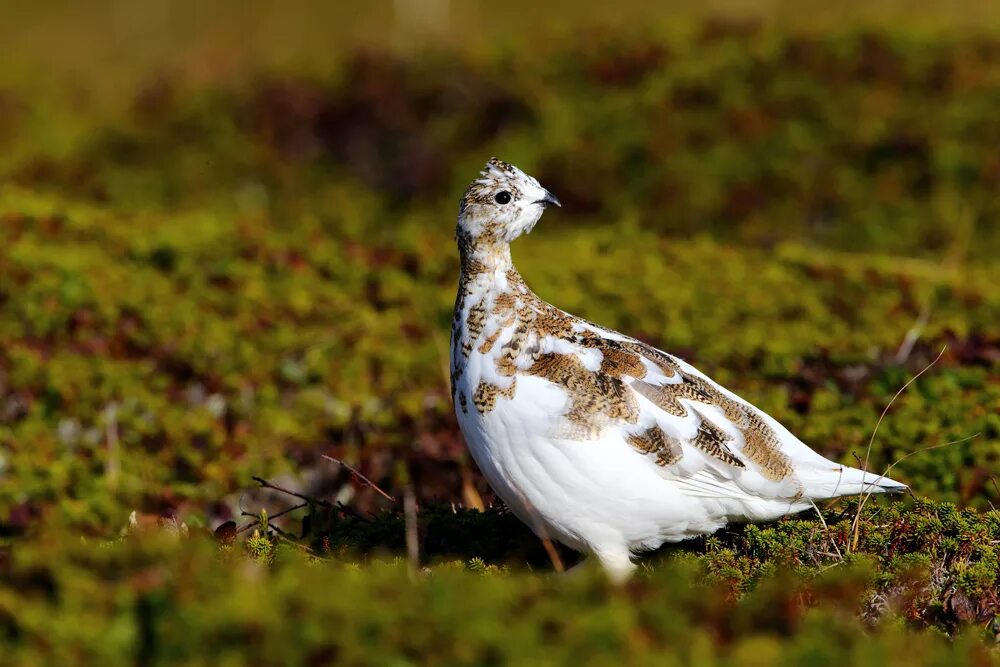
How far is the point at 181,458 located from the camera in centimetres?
638

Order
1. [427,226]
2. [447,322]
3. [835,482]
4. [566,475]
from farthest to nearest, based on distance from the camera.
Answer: [427,226] → [447,322] → [835,482] → [566,475]

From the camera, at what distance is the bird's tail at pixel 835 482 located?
154 inches

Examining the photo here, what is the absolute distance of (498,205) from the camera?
3918 mm

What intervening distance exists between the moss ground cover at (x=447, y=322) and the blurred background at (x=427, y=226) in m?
0.03

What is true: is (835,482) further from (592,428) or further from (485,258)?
(485,258)

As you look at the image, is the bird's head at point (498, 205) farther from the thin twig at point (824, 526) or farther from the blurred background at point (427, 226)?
the blurred background at point (427, 226)

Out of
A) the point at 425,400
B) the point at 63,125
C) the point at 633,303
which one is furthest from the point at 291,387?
the point at 63,125

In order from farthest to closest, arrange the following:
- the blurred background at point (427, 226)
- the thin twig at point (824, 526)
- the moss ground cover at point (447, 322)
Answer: the blurred background at point (427, 226), the thin twig at point (824, 526), the moss ground cover at point (447, 322)

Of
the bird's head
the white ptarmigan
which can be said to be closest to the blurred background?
the white ptarmigan

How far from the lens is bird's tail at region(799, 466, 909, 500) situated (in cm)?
390

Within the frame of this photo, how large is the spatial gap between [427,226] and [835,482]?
23.7ft

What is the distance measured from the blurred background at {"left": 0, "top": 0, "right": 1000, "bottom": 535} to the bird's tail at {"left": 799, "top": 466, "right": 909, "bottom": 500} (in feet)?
3.94

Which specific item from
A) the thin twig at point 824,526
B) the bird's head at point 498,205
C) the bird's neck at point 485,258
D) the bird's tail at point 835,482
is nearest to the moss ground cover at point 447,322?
the thin twig at point 824,526

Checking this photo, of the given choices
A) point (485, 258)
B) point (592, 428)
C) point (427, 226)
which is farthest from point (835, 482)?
point (427, 226)
